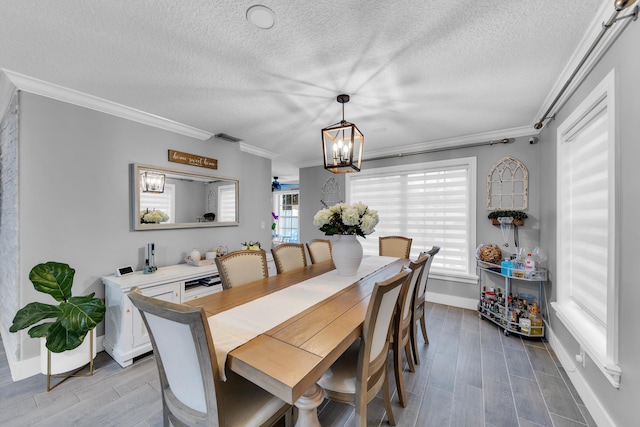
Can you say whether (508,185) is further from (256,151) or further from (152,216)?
(152,216)

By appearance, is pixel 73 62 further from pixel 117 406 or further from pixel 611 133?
pixel 611 133

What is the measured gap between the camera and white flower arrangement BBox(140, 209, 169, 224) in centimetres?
277

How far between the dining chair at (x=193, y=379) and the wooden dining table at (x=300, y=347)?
12 cm

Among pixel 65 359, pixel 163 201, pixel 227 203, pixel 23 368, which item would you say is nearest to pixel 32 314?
pixel 65 359

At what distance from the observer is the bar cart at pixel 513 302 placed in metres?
2.72

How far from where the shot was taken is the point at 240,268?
6.90 ft

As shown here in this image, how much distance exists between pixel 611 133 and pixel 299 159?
4.12 meters

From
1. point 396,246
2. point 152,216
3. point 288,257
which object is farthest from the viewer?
point 396,246

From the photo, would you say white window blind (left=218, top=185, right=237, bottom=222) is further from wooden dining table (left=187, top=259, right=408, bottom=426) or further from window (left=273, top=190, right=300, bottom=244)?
window (left=273, top=190, right=300, bottom=244)

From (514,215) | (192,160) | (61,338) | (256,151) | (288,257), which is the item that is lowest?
(61,338)

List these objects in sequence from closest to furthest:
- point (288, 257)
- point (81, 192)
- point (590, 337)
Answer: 1. point (590, 337)
2. point (81, 192)
3. point (288, 257)

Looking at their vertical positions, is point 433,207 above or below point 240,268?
above

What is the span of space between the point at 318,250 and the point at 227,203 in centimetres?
162

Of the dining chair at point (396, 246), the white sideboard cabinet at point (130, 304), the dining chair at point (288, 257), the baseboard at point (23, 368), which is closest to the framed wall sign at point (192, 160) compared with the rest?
the white sideboard cabinet at point (130, 304)
